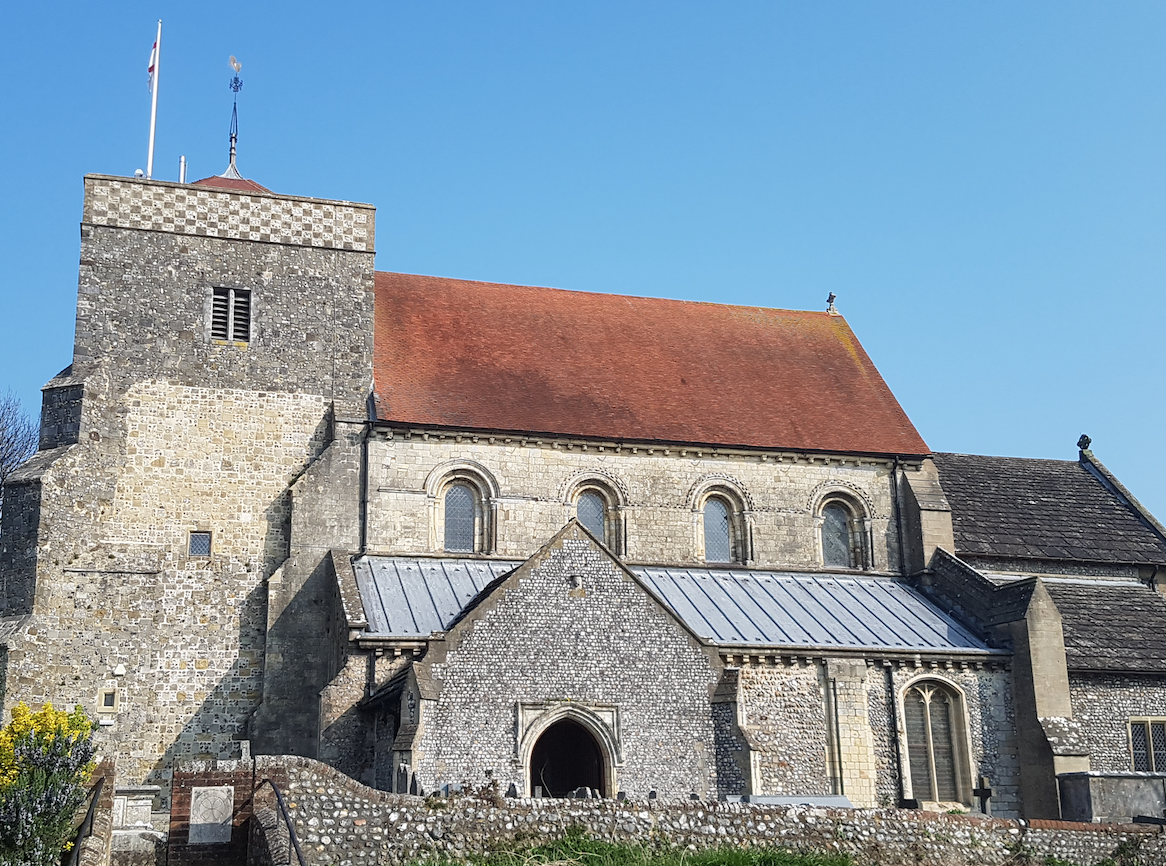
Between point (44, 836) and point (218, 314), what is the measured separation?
15162mm

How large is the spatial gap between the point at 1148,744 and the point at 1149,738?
136 millimetres

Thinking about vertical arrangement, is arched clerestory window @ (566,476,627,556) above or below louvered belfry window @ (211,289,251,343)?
below

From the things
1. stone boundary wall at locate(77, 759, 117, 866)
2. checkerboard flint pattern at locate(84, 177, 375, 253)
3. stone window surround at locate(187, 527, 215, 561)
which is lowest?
stone boundary wall at locate(77, 759, 117, 866)

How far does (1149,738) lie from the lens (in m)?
28.1

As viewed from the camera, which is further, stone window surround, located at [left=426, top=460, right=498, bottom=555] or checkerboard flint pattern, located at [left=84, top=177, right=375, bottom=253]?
checkerboard flint pattern, located at [left=84, top=177, right=375, bottom=253]

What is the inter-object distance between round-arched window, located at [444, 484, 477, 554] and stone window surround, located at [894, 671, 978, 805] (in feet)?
32.7

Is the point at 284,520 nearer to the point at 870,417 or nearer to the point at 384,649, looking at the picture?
the point at 384,649

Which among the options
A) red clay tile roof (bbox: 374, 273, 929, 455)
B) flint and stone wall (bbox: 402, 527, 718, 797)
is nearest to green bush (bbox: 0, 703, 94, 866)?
flint and stone wall (bbox: 402, 527, 718, 797)

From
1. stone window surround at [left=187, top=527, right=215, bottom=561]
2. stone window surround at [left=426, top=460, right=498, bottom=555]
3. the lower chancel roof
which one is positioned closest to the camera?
the lower chancel roof

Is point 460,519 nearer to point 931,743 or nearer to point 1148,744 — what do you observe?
point 931,743

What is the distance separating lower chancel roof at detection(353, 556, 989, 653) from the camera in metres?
25.6

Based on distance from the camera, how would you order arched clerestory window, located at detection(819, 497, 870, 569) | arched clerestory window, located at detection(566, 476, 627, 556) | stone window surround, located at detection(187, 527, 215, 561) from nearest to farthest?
1. stone window surround, located at detection(187, 527, 215, 561)
2. arched clerestory window, located at detection(566, 476, 627, 556)
3. arched clerestory window, located at detection(819, 497, 870, 569)

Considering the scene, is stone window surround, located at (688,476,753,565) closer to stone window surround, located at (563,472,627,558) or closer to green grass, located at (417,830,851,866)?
stone window surround, located at (563,472,627,558)

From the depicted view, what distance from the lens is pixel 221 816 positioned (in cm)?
1562
